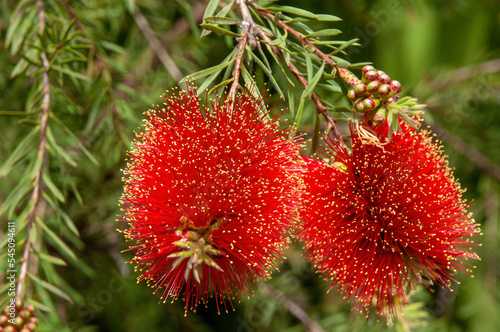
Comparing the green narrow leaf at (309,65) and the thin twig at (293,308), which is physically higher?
the green narrow leaf at (309,65)

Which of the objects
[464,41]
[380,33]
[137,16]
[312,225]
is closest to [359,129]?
[312,225]

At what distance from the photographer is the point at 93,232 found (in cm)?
195

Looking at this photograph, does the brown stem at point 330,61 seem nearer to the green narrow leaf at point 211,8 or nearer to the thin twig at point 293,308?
the green narrow leaf at point 211,8

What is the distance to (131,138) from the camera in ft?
5.34

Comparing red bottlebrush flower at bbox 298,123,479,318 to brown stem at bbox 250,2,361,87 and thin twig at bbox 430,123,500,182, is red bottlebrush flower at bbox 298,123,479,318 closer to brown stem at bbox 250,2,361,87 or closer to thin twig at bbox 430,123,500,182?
brown stem at bbox 250,2,361,87

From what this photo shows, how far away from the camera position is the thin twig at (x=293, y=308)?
5.81ft

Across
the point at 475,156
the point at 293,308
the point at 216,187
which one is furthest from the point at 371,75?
the point at 475,156

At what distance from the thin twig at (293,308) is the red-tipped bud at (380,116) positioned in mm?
1040

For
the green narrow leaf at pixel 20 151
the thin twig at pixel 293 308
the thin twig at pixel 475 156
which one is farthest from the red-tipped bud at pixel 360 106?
the thin twig at pixel 475 156

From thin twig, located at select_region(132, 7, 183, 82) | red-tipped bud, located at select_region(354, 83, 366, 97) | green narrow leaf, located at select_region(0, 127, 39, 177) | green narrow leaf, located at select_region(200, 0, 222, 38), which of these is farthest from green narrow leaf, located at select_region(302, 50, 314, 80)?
green narrow leaf, located at select_region(0, 127, 39, 177)

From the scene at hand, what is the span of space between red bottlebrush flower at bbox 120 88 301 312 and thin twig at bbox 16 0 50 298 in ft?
1.21

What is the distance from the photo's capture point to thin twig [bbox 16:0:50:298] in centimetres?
117

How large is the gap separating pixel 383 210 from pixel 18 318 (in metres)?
0.97

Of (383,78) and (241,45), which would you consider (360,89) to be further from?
(241,45)
